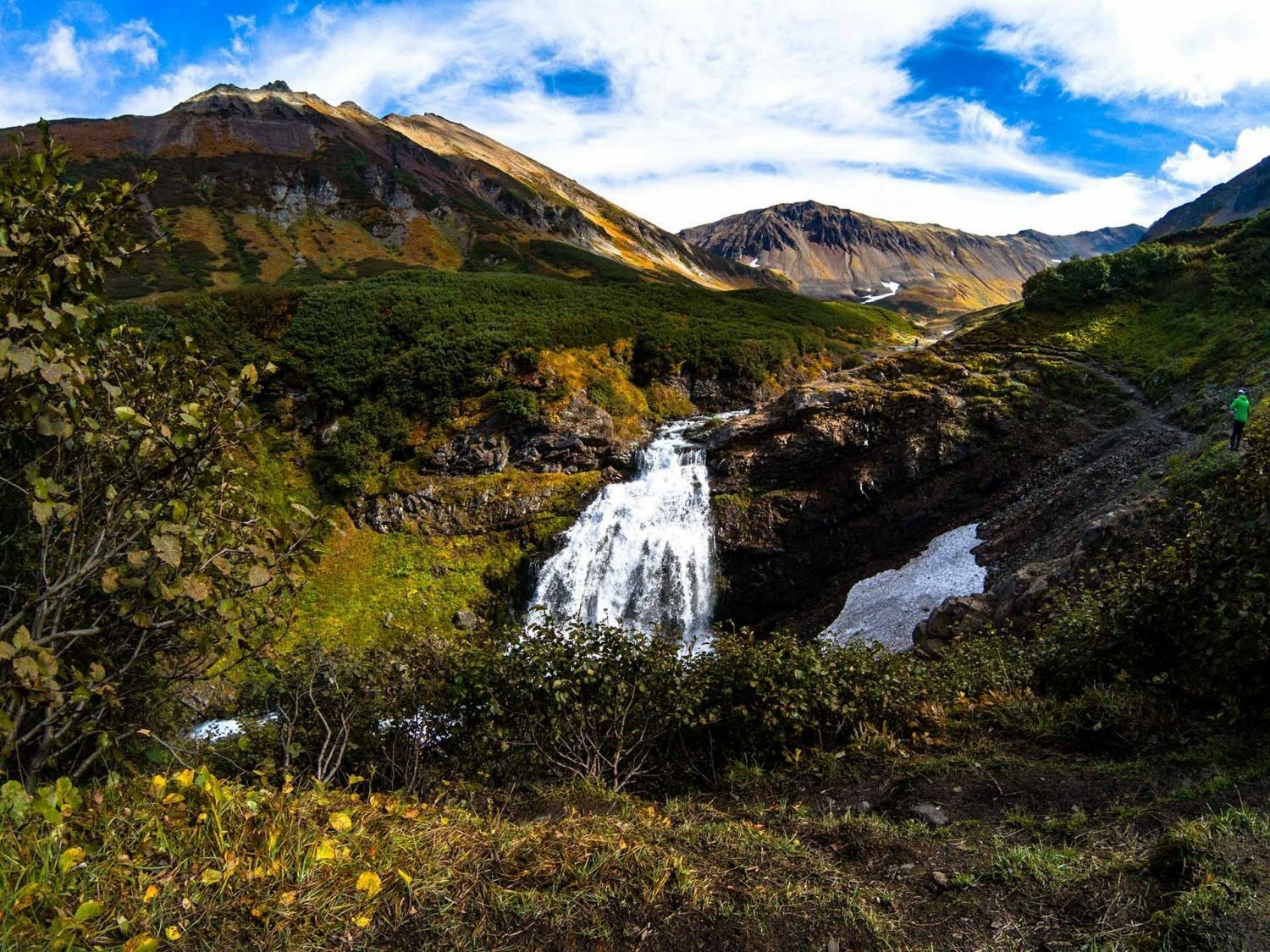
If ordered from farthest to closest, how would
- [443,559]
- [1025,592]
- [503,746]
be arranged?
[443,559]
[1025,592]
[503,746]

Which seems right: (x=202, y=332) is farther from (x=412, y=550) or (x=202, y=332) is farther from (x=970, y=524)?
(x=970, y=524)

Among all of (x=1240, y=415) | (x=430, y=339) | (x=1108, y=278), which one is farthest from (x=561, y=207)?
(x=1240, y=415)

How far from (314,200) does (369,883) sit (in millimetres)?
91457

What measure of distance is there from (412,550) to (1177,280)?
36847 millimetres

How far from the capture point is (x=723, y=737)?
6980 mm

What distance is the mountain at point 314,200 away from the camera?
6475 centimetres

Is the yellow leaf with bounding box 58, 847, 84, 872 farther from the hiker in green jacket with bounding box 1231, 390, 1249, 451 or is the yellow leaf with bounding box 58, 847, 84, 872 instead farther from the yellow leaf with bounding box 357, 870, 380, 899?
the hiker in green jacket with bounding box 1231, 390, 1249, 451

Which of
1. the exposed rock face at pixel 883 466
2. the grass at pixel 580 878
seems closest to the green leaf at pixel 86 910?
the grass at pixel 580 878

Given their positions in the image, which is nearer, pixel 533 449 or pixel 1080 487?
pixel 1080 487

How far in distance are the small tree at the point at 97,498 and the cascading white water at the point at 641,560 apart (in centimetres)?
2066

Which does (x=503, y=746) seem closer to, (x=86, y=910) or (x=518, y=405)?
(x=86, y=910)

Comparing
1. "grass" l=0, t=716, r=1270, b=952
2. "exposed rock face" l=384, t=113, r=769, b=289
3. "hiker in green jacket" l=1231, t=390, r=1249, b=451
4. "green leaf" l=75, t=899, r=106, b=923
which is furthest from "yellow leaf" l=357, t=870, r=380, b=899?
"exposed rock face" l=384, t=113, r=769, b=289

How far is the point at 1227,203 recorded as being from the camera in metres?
139

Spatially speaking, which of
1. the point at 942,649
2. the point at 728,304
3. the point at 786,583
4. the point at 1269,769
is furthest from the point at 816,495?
the point at 728,304
